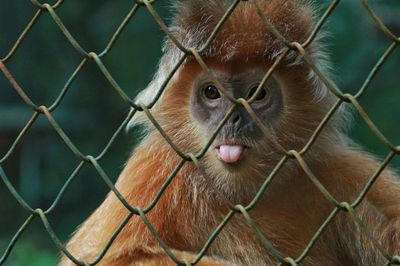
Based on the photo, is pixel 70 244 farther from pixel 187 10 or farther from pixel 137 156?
pixel 187 10

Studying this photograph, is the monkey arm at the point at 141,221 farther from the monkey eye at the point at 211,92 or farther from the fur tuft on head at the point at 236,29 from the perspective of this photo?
the fur tuft on head at the point at 236,29

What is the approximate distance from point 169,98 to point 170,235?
0.74 meters

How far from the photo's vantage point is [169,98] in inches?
167

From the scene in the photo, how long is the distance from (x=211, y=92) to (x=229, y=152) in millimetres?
446

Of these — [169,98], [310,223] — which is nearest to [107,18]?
[169,98]

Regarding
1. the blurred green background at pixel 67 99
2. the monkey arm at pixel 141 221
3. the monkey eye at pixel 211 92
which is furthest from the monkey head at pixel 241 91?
the blurred green background at pixel 67 99

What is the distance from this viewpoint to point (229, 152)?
3.69 meters

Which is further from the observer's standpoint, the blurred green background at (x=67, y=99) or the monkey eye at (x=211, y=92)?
the blurred green background at (x=67, y=99)

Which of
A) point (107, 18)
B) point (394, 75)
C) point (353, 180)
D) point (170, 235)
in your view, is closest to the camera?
point (170, 235)

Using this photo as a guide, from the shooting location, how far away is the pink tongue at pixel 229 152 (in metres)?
3.67

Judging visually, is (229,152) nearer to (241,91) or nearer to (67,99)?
(241,91)

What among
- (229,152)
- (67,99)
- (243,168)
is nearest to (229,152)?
(229,152)

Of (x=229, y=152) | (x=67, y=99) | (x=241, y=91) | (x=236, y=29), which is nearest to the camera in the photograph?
(x=229, y=152)

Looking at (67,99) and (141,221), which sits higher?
(67,99)
